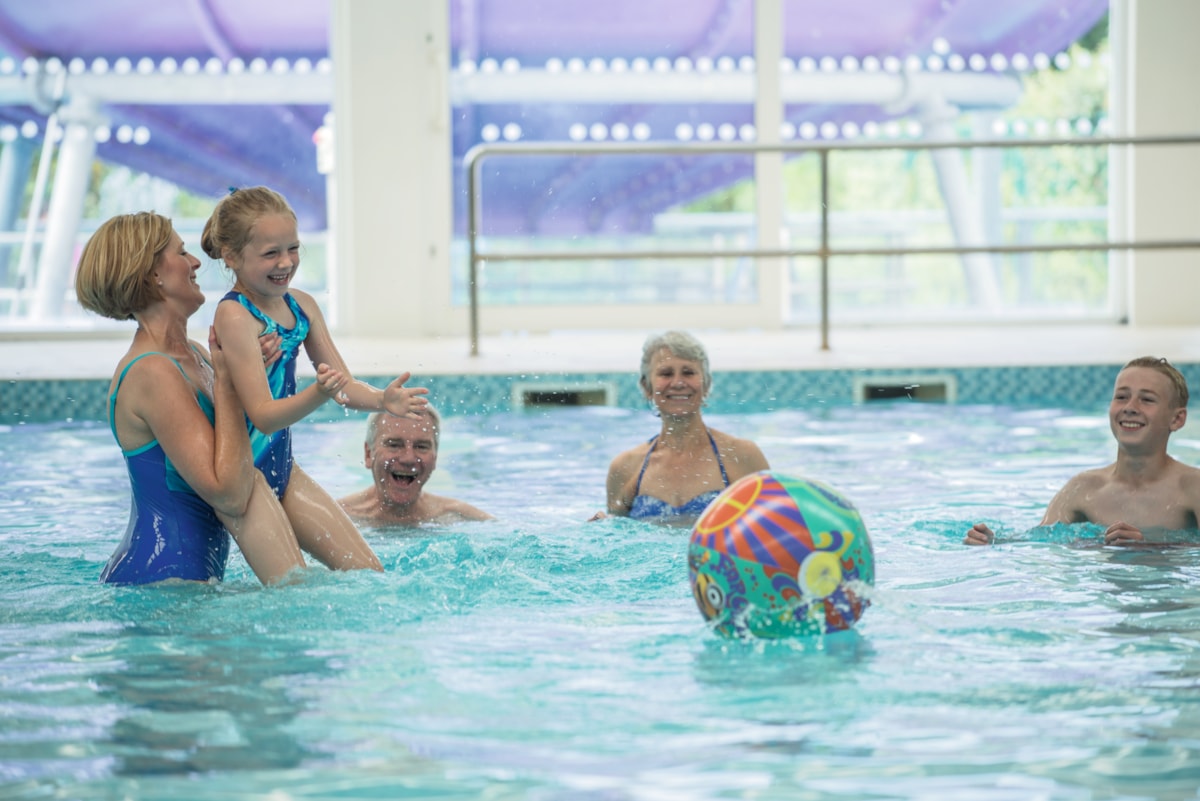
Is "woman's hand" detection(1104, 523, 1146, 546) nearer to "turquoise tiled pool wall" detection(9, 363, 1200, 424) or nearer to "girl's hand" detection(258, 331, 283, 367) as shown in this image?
"girl's hand" detection(258, 331, 283, 367)

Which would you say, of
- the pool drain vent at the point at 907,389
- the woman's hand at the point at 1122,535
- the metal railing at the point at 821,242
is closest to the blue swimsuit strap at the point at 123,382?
Answer: the woman's hand at the point at 1122,535

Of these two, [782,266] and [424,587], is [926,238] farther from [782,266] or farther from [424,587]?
[424,587]

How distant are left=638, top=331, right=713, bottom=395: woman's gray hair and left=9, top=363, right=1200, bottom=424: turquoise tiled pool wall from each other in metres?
Result: 2.64

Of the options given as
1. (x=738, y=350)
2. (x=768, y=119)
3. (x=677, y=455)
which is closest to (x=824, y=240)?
(x=738, y=350)

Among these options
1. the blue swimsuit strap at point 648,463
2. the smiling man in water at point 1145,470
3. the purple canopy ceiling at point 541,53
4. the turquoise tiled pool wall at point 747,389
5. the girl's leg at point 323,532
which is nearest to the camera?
the girl's leg at point 323,532

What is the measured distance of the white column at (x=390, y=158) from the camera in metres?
9.38

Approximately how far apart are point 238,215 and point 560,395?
162 inches

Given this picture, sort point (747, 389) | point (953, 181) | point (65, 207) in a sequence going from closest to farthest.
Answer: point (747, 389) < point (65, 207) < point (953, 181)

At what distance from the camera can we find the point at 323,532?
356 cm

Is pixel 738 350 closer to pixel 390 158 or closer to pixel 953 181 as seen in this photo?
pixel 390 158

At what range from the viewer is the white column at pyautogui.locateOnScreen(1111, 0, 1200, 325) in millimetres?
9570

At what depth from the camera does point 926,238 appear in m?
10.9

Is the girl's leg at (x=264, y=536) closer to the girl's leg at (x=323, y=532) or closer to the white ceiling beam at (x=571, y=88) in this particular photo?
the girl's leg at (x=323, y=532)

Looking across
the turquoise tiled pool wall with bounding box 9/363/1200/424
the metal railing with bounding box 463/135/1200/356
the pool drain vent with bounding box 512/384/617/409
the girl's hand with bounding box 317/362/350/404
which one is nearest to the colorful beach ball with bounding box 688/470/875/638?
the girl's hand with bounding box 317/362/350/404
